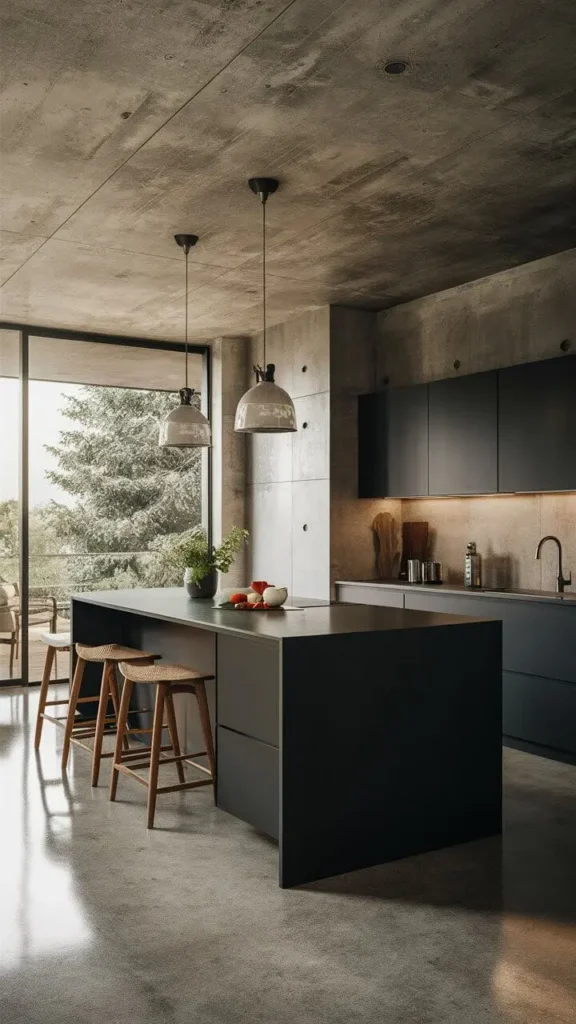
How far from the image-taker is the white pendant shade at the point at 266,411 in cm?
427

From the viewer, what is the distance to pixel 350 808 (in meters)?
3.42

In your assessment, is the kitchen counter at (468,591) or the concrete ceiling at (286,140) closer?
the concrete ceiling at (286,140)

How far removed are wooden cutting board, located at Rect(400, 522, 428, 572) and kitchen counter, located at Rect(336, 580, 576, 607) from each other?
0.78 ft

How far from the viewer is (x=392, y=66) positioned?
330cm

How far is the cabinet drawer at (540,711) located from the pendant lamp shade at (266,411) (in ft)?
7.12

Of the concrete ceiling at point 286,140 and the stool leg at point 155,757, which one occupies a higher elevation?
the concrete ceiling at point 286,140

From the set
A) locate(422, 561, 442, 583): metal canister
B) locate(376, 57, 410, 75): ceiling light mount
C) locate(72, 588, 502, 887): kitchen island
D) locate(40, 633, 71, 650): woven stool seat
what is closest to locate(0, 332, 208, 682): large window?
locate(422, 561, 442, 583): metal canister

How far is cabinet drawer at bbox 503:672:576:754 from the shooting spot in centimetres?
497

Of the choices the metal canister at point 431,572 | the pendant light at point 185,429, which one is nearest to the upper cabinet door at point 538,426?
the metal canister at point 431,572

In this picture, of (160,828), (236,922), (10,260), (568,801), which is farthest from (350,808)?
(10,260)

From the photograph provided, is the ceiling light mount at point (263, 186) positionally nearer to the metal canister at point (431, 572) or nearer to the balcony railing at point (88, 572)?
the metal canister at point (431, 572)

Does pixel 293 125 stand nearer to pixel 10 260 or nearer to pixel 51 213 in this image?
pixel 51 213

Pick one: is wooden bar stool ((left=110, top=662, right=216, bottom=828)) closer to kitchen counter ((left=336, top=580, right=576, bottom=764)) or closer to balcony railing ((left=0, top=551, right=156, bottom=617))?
kitchen counter ((left=336, top=580, right=576, bottom=764))

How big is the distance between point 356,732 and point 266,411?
5.33 ft
